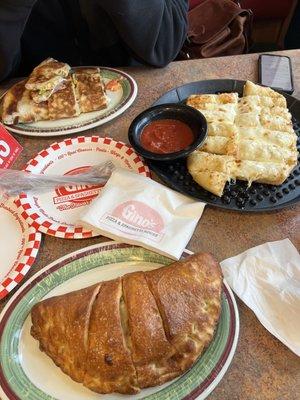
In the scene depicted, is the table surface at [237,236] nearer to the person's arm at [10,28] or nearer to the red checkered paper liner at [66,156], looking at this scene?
the red checkered paper liner at [66,156]

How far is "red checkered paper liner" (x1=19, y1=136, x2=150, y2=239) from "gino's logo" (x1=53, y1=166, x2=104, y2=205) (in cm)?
8

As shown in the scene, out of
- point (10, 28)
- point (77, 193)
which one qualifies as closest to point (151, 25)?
point (10, 28)

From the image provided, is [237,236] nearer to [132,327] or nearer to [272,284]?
[272,284]

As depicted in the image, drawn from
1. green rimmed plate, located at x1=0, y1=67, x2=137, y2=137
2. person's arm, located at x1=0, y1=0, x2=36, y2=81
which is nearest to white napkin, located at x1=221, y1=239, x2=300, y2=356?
green rimmed plate, located at x1=0, y1=67, x2=137, y2=137

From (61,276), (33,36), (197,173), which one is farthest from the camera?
(33,36)

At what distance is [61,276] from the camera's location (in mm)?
1075

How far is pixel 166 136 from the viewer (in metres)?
1.38

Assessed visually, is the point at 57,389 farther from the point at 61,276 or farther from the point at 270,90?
the point at 270,90

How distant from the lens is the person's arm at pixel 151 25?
1505 millimetres

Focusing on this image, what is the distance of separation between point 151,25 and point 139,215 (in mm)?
823

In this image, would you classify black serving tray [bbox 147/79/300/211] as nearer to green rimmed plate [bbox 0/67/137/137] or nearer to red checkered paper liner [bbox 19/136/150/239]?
red checkered paper liner [bbox 19/136/150/239]

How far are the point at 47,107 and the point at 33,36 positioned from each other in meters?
0.54

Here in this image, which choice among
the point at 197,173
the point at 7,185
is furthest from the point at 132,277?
the point at 7,185

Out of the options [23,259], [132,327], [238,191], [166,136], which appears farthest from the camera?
[166,136]
